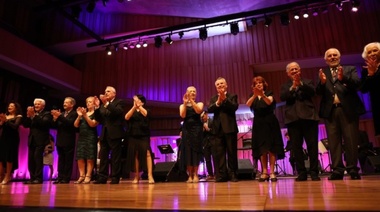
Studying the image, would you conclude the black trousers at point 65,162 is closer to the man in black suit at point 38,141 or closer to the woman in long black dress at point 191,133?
the man in black suit at point 38,141

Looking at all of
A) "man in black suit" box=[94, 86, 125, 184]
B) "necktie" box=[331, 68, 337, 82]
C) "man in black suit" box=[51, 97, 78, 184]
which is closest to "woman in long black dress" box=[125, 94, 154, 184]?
"man in black suit" box=[94, 86, 125, 184]

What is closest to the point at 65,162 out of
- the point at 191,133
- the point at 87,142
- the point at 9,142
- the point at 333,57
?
the point at 87,142

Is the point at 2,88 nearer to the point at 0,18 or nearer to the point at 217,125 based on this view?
the point at 0,18

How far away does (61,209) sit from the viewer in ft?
4.24

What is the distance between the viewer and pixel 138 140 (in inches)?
162

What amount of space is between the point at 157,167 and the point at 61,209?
4.05 metres

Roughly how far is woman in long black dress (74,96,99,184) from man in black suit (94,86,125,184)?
0.36m

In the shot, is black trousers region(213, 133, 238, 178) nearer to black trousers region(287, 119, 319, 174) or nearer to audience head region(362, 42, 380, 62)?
black trousers region(287, 119, 319, 174)

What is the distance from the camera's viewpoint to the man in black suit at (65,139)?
4.70 meters

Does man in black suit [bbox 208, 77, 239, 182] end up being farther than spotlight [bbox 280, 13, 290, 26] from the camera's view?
No

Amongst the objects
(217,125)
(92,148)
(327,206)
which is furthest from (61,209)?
(92,148)

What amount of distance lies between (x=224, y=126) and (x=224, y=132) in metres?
0.08

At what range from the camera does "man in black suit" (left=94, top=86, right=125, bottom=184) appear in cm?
400

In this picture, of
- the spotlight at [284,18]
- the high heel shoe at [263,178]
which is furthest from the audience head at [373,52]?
the spotlight at [284,18]
